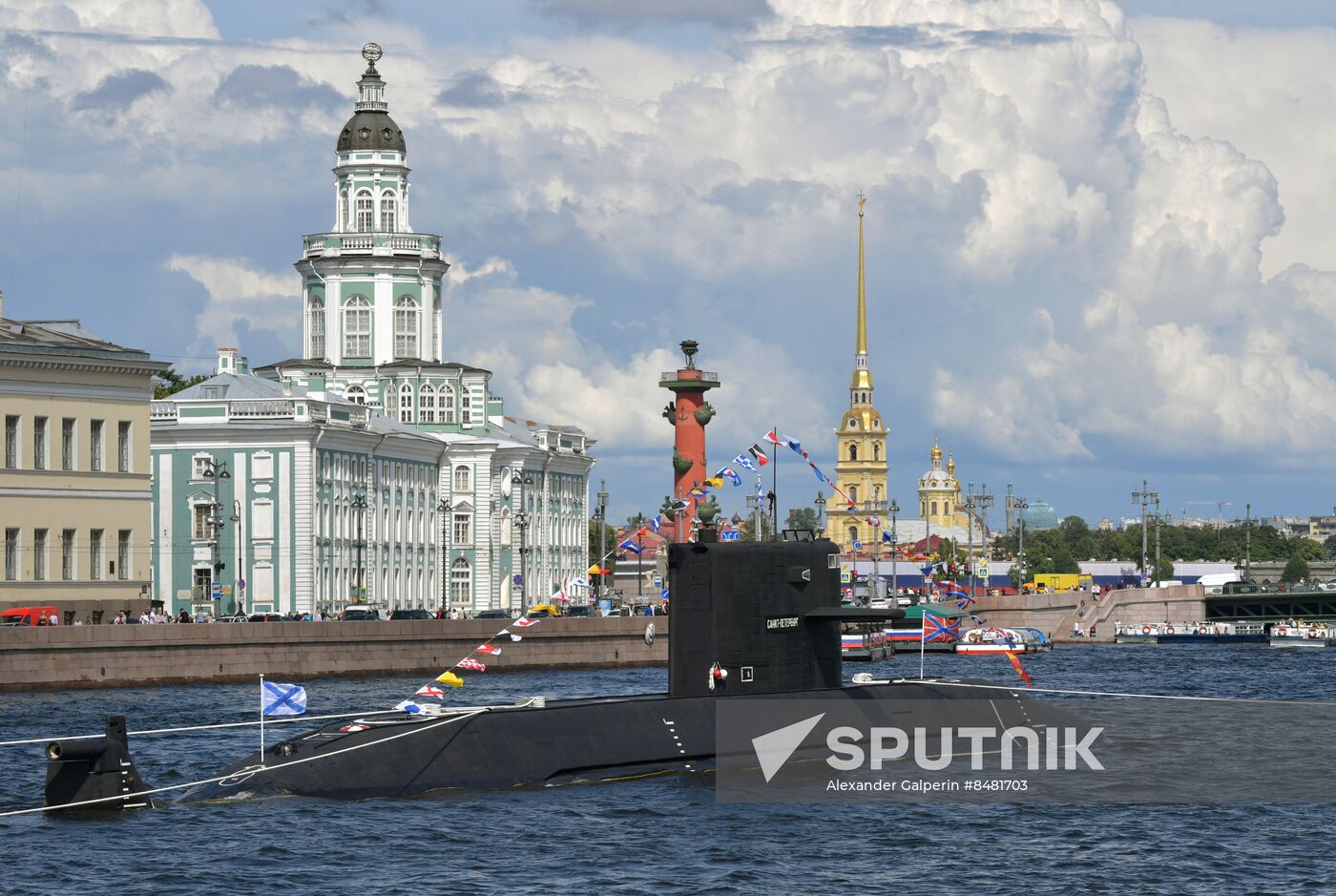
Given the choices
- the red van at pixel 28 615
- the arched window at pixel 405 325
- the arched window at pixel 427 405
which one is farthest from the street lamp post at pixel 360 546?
the red van at pixel 28 615

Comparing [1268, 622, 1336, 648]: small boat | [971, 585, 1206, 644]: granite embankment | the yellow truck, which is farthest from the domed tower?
the yellow truck

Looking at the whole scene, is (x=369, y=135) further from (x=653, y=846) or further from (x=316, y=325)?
(x=653, y=846)

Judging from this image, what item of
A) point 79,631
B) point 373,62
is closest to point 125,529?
point 79,631

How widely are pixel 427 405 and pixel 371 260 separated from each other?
9.11 meters

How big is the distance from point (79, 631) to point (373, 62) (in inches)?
2720

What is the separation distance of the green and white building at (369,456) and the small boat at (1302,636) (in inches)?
1762

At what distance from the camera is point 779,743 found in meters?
34.8

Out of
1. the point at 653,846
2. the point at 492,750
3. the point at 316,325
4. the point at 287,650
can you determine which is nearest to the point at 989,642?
the point at 316,325

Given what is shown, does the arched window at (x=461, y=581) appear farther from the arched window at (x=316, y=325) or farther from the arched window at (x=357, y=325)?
the arched window at (x=316, y=325)

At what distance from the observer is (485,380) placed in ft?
417

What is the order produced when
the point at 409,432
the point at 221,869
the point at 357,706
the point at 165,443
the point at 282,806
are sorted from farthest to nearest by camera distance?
the point at 409,432
the point at 165,443
the point at 357,706
the point at 282,806
the point at 221,869

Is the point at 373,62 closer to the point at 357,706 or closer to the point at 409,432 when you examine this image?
the point at 409,432

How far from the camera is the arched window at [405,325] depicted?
406ft

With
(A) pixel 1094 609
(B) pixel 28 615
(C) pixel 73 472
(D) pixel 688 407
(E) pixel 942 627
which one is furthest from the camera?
(A) pixel 1094 609
